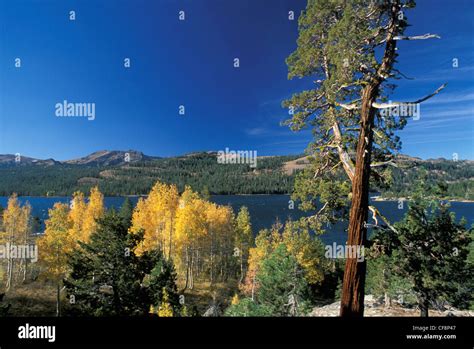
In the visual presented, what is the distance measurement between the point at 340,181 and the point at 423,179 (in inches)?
241

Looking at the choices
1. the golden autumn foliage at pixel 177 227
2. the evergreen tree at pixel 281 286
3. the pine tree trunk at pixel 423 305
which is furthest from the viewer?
the golden autumn foliage at pixel 177 227

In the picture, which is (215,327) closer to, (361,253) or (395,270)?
→ (361,253)

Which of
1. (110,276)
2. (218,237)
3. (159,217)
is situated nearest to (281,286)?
(110,276)

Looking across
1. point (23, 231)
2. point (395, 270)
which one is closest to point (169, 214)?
point (23, 231)

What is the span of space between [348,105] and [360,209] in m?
1.57

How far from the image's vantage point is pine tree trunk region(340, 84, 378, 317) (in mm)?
3836

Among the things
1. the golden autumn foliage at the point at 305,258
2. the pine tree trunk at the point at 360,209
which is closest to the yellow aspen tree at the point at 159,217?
the golden autumn foliage at the point at 305,258

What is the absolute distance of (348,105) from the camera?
13.8 ft

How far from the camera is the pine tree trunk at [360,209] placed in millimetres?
3836

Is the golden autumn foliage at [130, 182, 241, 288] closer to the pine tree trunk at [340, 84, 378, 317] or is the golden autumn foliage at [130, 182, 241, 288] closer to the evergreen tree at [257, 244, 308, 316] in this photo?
the evergreen tree at [257, 244, 308, 316]

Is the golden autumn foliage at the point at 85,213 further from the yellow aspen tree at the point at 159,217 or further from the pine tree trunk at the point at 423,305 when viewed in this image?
the pine tree trunk at the point at 423,305

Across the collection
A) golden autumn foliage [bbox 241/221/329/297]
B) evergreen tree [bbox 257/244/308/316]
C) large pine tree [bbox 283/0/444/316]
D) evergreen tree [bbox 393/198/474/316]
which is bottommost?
golden autumn foliage [bbox 241/221/329/297]

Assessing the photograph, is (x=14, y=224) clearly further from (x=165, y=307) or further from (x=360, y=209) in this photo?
(x=360, y=209)

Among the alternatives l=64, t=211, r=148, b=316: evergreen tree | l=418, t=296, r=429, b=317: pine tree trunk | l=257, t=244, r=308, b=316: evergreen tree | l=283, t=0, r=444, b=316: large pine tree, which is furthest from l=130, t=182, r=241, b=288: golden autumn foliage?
l=283, t=0, r=444, b=316: large pine tree
